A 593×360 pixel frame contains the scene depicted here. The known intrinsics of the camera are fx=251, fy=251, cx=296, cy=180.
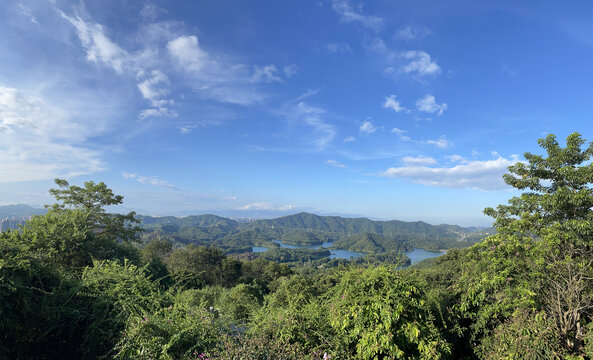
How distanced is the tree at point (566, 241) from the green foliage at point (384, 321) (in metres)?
3.08

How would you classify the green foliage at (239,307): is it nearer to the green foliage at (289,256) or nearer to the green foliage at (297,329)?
the green foliage at (297,329)

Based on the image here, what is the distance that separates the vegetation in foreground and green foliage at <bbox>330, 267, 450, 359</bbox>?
21 mm

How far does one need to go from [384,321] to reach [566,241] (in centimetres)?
487

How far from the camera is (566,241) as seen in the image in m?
5.44

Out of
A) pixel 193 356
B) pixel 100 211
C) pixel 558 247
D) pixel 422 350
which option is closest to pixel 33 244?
pixel 193 356

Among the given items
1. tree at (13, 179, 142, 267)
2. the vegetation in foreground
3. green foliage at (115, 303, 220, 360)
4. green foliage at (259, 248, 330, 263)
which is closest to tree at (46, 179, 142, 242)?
tree at (13, 179, 142, 267)

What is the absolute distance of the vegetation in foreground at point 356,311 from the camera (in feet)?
11.9

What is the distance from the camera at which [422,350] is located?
3959mm

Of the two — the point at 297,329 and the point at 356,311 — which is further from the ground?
the point at 356,311

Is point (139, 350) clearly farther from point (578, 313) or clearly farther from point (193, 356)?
point (578, 313)

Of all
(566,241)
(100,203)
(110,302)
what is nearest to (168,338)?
(110,302)

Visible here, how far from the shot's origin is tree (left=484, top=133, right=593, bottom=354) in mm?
5027

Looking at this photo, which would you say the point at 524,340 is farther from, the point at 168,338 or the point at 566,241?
the point at 168,338

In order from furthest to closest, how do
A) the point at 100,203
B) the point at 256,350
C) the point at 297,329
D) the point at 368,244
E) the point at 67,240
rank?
the point at 368,244 → the point at 100,203 → the point at 67,240 → the point at 297,329 → the point at 256,350
